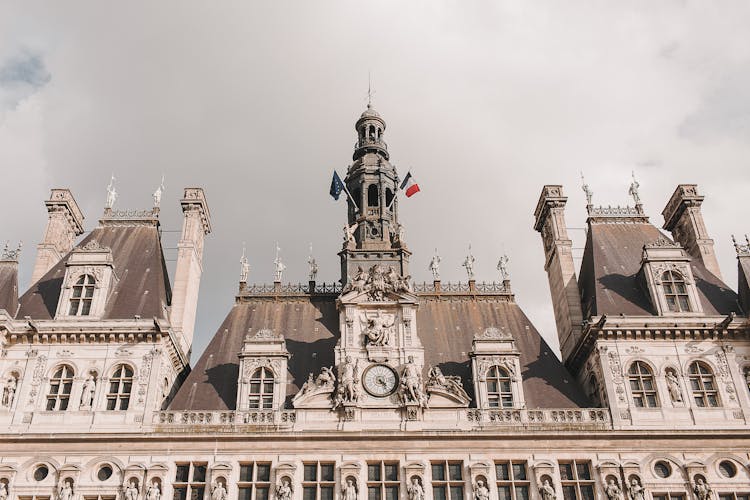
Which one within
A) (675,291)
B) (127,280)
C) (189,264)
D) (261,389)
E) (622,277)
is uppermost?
(189,264)

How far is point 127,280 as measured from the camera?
140 feet

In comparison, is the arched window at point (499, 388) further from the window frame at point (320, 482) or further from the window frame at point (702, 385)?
the window frame at point (702, 385)

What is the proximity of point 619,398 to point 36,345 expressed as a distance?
30445mm

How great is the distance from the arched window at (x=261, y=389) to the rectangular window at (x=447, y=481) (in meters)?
9.01

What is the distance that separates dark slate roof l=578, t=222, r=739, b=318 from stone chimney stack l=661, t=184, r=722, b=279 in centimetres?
158

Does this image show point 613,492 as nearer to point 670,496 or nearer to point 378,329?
point 670,496

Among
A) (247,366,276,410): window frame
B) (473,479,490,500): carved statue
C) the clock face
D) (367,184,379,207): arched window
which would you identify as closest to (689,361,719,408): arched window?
(473,479,490,500): carved statue

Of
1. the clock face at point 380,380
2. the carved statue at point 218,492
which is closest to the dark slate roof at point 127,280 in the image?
the carved statue at point 218,492

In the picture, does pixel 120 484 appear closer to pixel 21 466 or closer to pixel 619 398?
pixel 21 466

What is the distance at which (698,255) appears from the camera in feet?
153

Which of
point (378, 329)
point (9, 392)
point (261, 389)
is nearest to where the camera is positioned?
point (9, 392)

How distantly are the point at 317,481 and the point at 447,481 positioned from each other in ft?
20.2

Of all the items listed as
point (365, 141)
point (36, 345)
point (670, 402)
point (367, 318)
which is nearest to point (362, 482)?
point (367, 318)

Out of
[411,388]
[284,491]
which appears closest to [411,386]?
[411,388]
